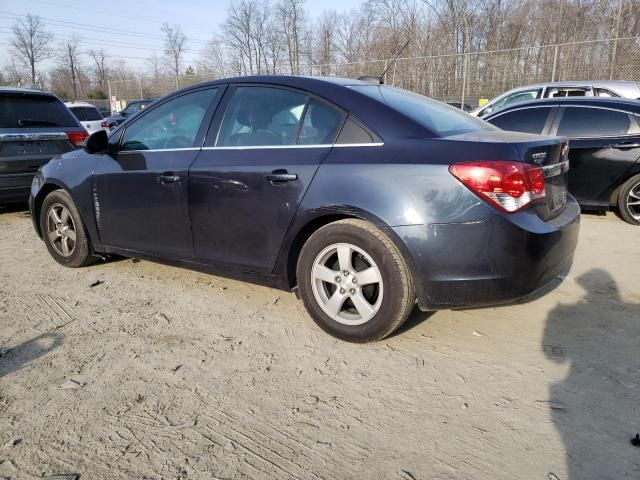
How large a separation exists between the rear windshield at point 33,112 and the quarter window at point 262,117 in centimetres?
437

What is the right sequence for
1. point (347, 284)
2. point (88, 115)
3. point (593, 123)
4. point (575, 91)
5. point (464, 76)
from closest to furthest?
point (347, 284)
point (593, 123)
point (575, 91)
point (464, 76)
point (88, 115)

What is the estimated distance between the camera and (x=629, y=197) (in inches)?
228

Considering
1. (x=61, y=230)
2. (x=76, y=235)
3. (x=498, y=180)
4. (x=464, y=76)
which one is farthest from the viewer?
(x=464, y=76)

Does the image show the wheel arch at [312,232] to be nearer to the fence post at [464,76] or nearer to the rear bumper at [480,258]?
the rear bumper at [480,258]

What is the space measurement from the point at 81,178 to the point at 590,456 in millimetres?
4012

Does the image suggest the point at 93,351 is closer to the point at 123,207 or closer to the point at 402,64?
the point at 123,207

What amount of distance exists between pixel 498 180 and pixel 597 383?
1.16 m

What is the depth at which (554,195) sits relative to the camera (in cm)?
286

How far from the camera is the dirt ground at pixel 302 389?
198cm

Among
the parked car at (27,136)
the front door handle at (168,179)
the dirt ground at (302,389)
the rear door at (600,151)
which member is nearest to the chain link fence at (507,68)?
the rear door at (600,151)

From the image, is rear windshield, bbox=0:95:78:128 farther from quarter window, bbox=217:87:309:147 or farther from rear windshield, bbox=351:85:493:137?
rear windshield, bbox=351:85:493:137

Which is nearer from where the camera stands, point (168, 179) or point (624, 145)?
point (168, 179)

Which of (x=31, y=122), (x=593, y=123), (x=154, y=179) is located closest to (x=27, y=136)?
(x=31, y=122)

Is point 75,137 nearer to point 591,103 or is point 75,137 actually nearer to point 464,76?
point 591,103
